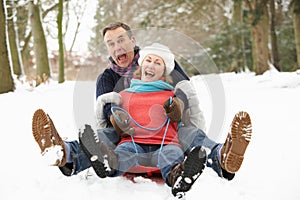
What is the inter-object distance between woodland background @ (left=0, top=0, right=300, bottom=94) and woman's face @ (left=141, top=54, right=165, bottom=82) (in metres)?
0.34

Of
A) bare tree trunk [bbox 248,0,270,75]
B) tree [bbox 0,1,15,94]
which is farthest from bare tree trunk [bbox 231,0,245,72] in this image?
tree [bbox 0,1,15,94]

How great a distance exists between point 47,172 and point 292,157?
142 centimetres

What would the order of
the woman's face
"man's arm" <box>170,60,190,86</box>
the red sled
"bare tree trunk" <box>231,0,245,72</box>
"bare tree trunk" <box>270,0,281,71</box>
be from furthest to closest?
"bare tree trunk" <box>231,0,245,72</box>, "bare tree trunk" <box>270,0,281,71</box>, "man's arm" <box>170,60,190,86</box>, the woman's face, the red sled

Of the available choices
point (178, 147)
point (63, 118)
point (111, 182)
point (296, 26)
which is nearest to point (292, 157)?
point (178, 147)

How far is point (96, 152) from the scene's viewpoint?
1.60m

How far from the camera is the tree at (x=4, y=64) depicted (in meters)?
4.95

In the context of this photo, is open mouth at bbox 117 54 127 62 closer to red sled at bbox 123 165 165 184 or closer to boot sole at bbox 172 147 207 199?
red sled at bbox 123 165 165 184

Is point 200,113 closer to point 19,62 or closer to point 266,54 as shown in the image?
point 266,54

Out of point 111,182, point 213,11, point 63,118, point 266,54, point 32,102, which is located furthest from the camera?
point 213,11

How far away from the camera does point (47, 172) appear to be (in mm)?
1990

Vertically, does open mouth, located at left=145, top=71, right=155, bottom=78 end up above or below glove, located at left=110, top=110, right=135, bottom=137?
above

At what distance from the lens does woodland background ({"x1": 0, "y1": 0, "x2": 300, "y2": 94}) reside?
6.60 meters

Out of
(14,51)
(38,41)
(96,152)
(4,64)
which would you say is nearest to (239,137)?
(96,152)

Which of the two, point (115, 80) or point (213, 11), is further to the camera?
point (213, 11)
